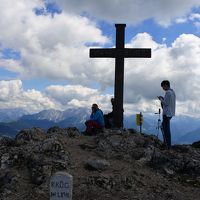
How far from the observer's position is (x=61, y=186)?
8367mm

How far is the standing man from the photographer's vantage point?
53.2 ft

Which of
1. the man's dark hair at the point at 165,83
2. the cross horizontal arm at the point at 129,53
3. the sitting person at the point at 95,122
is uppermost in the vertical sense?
the cross horizontal arm at the point at 129,53

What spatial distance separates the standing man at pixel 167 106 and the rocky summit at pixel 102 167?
2.63ft

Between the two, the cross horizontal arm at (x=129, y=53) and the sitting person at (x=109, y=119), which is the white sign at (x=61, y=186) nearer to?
the sitting person at (x=109, y=119)

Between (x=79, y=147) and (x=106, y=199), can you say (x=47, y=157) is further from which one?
(x=106, y=199)

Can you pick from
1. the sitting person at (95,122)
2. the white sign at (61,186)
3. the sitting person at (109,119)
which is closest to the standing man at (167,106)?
the sitting person at (95,122)

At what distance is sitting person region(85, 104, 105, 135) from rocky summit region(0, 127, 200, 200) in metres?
1.69

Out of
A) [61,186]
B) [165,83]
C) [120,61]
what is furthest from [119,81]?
[61,186]

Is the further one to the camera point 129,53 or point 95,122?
point 129,53

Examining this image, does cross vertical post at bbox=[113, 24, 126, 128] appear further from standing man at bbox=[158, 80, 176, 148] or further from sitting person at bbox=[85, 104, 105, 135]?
standing man at bbox=[158, 80, 176, 148]

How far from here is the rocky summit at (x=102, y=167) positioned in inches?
476

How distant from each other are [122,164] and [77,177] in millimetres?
2073

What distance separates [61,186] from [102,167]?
202 inches

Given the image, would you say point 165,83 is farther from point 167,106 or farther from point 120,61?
point 120,61
